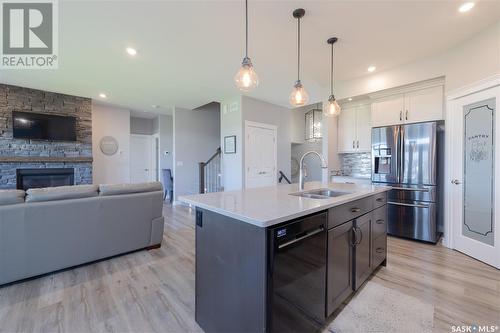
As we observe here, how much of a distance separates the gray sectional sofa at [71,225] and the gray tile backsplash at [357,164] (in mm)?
3672

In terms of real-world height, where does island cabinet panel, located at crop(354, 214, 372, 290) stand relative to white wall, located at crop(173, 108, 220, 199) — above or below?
below

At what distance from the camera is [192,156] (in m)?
6.29

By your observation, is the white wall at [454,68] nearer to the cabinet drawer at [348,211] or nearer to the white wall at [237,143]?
the cabinet drawer at [348,211]

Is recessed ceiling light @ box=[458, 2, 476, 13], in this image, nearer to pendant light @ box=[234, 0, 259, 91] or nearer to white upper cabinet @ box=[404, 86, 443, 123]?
white upper cabinet @ box=[404, 86, 443, 123]

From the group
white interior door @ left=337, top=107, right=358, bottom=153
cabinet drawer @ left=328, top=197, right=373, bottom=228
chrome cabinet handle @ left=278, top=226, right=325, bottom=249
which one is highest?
white interior door @ left=337, top=107, right=358, bottom=153

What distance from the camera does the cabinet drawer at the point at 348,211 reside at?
5.18ft

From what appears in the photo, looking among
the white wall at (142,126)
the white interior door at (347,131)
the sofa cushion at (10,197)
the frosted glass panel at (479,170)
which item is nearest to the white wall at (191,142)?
the white wall at (142,126)

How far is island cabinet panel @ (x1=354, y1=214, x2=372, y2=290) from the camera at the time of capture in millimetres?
1879

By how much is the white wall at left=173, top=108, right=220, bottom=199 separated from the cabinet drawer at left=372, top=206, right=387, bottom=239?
4.86 metres

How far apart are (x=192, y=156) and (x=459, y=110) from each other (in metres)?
5.51

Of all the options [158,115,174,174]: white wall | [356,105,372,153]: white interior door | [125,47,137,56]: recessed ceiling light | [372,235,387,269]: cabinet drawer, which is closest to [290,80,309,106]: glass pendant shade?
[372,235,387,269]: cabinet drawer

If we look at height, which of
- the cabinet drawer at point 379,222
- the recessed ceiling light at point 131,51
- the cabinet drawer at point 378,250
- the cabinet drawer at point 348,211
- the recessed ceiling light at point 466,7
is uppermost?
the recessed ceiling light at point 466,7

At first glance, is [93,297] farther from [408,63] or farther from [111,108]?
[111,108]

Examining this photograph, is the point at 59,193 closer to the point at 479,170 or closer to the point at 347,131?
the point at 347,131
